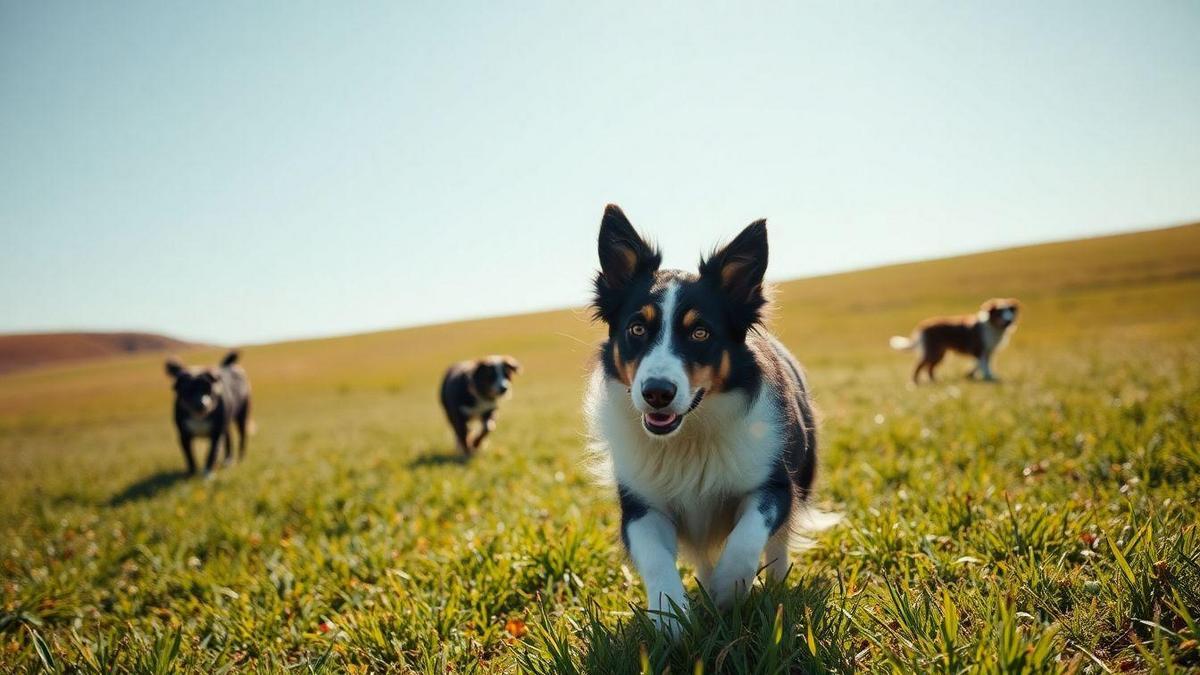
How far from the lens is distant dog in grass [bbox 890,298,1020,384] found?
15984 mm

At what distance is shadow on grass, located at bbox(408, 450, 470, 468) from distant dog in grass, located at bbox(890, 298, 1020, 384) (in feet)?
40.5

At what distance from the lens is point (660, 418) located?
286 cm

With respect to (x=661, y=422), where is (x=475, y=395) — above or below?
below

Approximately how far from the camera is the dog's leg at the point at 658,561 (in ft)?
8.67

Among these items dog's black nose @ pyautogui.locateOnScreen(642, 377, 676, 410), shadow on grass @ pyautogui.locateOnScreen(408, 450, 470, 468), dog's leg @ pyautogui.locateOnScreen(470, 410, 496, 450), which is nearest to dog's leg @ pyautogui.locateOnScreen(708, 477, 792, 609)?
dog's black nose @ pyautogui.locateOnScreen(642, 377, 676, 410)

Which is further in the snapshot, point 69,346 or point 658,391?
point 69,346

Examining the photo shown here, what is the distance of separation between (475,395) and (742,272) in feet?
27.0

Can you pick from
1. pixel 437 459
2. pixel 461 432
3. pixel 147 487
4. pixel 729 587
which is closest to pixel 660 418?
pixel 729 587

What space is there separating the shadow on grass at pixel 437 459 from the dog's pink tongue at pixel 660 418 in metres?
6.93

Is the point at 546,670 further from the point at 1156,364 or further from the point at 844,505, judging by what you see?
the point at 1156,364

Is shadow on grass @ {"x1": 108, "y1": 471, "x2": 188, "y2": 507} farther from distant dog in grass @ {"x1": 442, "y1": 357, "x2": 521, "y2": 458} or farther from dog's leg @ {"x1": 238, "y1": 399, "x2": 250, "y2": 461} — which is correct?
distant dog in grass @ {"x1": 442, "y1": 357, "x2": 521, "y2": 458}

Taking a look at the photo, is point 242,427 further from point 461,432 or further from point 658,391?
point 658,391

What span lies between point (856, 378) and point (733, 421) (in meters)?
15.9

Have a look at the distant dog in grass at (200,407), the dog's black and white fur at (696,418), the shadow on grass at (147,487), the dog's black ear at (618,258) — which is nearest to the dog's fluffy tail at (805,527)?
the dog's black and white fur at (696,418)
